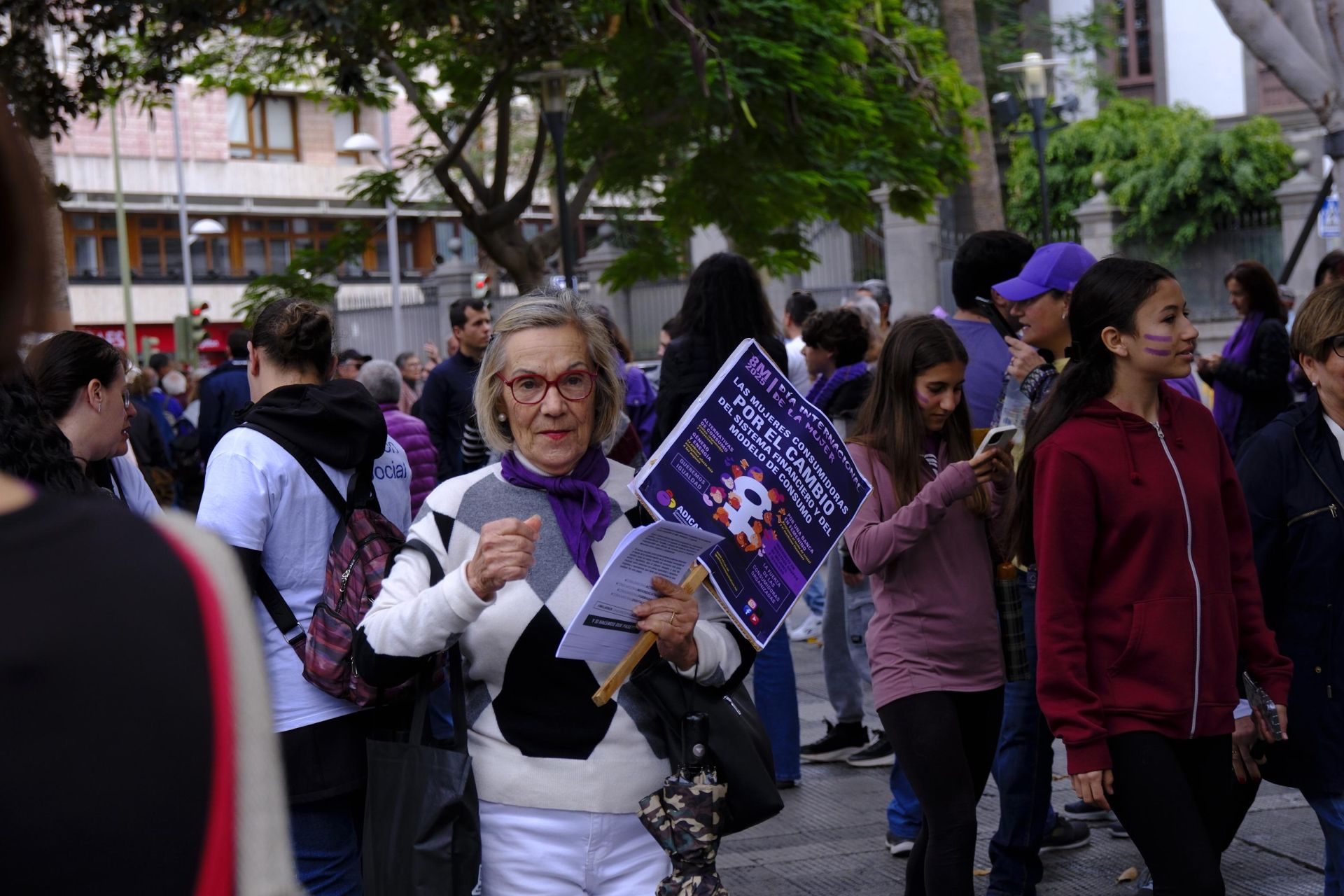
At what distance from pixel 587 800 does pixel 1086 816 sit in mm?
3846

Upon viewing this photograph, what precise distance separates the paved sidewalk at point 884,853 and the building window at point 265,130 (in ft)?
162

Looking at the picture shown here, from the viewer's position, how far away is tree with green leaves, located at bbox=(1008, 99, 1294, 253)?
30797 mm

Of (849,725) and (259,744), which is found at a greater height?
(259,744)

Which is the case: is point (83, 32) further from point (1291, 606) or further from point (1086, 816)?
point (1291, 606)

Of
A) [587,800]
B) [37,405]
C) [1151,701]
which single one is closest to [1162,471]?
[1151,701]

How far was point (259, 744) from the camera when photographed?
1234 millimetres

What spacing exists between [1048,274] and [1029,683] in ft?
4.51

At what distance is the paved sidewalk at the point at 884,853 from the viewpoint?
5.49 meters

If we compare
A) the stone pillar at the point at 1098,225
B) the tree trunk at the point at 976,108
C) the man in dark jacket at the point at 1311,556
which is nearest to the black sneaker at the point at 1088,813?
the man in dark jacket at the point at 1311,556

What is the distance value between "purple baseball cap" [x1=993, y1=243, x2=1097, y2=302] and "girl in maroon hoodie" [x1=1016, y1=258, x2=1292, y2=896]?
1349 millimetres

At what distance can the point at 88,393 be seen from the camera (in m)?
4.20

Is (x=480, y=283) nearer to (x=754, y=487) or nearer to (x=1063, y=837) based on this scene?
(x=1063, y=837)

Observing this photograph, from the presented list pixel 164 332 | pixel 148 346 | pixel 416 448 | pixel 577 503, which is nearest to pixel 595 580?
pixel 577 503

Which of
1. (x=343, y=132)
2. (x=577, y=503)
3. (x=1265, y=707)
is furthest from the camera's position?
(x=343, y=132)
